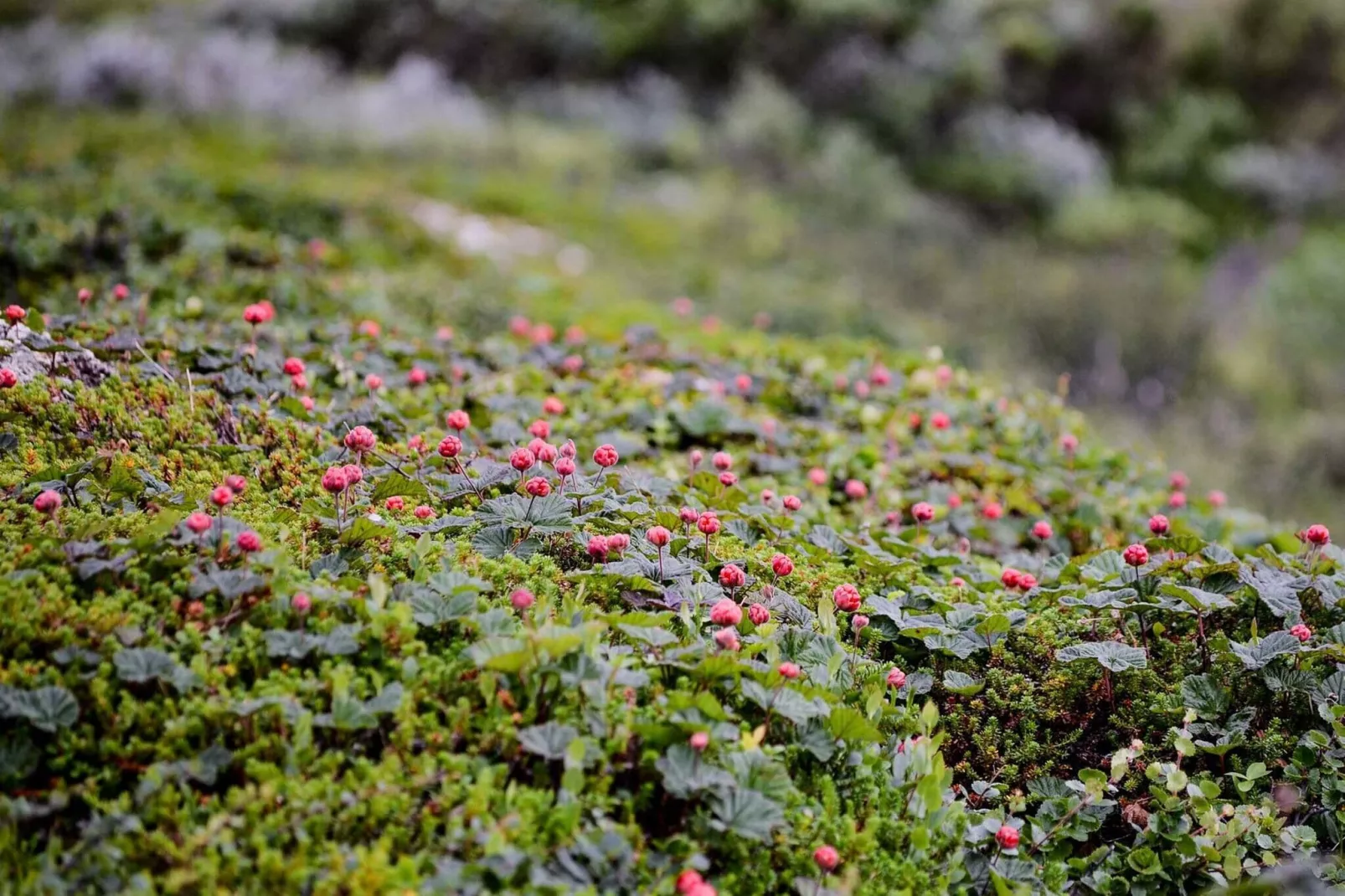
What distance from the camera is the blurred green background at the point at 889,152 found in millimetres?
8047

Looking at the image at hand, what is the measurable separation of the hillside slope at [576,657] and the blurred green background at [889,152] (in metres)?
3.51

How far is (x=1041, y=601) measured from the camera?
2.87 metres

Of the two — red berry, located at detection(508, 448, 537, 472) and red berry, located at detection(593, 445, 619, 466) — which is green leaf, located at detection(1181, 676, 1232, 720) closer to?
red berry, located at detection(593, 445, 619, 466)

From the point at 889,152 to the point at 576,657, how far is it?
1216cm

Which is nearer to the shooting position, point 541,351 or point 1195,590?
point 1195,590

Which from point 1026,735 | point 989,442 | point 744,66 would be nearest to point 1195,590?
point 1026,735

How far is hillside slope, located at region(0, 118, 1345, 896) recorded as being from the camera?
1881 millimetres

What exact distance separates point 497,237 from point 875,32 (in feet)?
26.4

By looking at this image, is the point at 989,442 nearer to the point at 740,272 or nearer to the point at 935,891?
the point at 935,891

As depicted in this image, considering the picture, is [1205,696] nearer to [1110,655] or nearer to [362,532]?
[1110,655]

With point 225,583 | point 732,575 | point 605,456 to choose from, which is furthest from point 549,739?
point 605,456

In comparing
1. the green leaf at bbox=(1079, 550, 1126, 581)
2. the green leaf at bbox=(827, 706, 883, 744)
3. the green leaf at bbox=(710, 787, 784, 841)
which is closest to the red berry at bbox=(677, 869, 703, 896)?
the green leaf at bbox=(710, 787, 784, 841)

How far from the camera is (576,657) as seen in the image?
206 cm

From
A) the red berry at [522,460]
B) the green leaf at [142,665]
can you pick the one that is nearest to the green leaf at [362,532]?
the red berry at [522,460]
